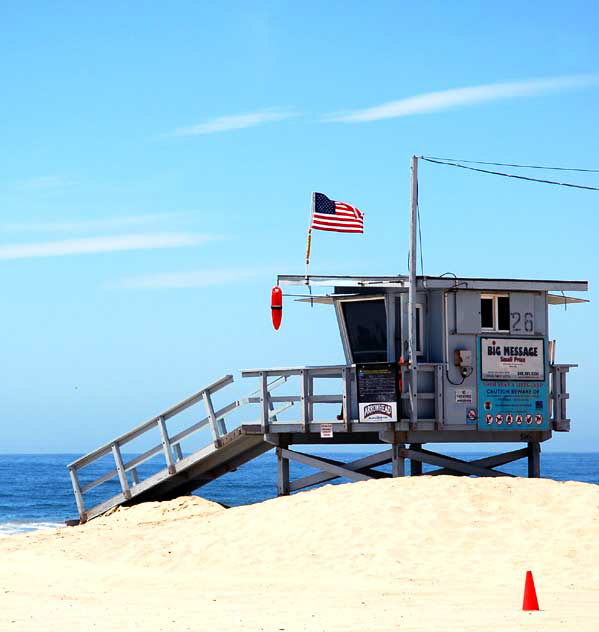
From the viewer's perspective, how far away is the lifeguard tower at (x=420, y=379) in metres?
22.4

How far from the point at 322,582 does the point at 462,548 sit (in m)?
2.56

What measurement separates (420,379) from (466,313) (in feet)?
5.17

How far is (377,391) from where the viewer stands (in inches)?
876

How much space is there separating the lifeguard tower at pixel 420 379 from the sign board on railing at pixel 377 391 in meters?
0.02

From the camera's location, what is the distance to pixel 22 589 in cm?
1639

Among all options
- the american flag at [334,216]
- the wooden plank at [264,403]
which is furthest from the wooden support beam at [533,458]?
the american flag at [334,216]

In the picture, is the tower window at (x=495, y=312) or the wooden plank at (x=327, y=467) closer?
the tower window at (x=495, y=312)

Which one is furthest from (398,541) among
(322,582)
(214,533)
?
(214,533)

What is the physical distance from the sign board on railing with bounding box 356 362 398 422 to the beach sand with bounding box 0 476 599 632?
4.42 ft

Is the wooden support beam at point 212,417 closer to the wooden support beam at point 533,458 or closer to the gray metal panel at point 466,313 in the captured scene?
the gray metal panel at point 466,313

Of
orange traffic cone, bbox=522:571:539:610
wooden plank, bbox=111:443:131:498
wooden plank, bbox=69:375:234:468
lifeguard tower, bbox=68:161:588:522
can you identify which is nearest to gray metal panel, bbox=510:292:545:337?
lifeguard tower, bbox=68:161:588:522

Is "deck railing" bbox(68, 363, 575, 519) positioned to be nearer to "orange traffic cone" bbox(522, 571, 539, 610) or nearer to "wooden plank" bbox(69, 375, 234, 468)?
"wooden plank" bbox(69, 375, 234, 468)

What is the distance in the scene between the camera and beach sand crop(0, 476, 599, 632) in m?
13.6

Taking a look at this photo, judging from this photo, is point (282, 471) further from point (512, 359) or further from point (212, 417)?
point (512, 359)
